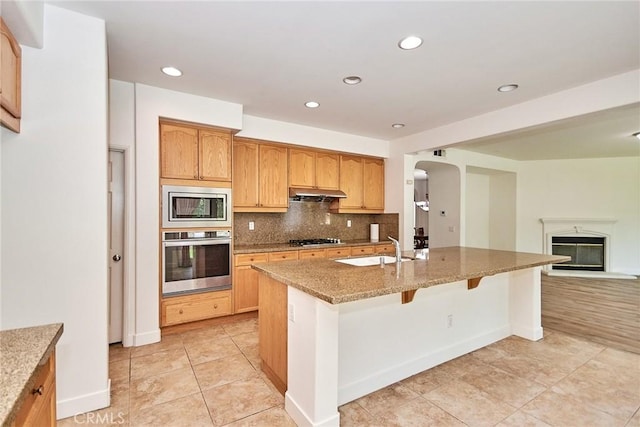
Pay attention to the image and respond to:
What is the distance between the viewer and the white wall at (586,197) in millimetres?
6500

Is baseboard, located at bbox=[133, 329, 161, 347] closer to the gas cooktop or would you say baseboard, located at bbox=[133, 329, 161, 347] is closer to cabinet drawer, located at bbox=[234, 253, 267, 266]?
cabinet drawer, located at bbox=[234, 253, 267, 266]

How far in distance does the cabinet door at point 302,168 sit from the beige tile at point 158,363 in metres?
2.55

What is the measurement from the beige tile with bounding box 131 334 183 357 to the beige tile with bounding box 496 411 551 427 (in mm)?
2763

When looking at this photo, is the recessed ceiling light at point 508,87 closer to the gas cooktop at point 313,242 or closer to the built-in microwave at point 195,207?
the gas cooktop at point 313,242

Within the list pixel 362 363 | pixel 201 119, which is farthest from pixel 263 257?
pixel 362 363

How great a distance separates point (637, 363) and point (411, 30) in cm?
341

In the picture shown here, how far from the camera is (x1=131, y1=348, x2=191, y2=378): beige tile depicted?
8.35 ft

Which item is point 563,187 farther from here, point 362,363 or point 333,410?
point 333,410

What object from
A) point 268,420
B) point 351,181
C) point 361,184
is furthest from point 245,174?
point 268,420

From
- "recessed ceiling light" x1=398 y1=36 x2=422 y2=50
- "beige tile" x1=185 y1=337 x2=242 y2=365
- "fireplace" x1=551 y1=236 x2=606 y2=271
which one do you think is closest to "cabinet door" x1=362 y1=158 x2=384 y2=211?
"recessed ceiling light" x1=398 y1=36 x2=422 y2=50

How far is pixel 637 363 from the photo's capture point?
2725 mm

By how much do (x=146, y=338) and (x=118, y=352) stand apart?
25 cm

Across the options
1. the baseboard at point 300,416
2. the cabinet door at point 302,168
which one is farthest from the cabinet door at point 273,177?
the baseboard at point 300,416

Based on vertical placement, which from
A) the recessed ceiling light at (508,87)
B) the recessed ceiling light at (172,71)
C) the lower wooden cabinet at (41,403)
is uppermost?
the recessed ceiling light at (172,71)
